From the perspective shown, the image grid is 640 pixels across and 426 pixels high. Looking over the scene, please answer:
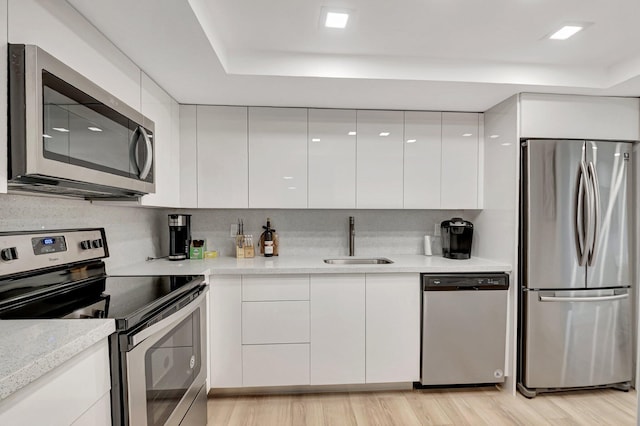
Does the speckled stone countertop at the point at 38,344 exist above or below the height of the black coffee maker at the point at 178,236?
below

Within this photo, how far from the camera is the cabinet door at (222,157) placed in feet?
8.75

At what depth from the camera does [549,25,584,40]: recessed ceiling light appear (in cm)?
180

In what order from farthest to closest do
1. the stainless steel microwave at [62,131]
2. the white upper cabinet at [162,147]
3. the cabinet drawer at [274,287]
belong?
the cabinet drawer at [274,287] → the white upper cabinet at [162,147] → the stainless steel microwave at [62,131]

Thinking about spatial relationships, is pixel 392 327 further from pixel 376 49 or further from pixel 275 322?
pixel 376 49

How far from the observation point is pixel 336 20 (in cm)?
173

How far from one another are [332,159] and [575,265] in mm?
1854

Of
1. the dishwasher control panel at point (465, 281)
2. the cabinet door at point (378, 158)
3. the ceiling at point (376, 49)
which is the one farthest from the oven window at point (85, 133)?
the dishwasher control panel at point (465, 281)

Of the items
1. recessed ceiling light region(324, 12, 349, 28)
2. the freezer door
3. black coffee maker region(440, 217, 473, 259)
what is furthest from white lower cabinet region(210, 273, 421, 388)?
recessed ceiling light region(324, 12, 349, 28)

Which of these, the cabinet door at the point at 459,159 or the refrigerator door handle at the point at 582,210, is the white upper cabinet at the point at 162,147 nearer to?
the cabinet door at the point at 459,159

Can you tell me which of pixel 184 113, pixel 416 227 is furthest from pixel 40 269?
pixel 416 227

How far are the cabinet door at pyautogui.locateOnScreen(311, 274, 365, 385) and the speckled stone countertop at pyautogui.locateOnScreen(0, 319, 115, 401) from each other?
4.83 ft

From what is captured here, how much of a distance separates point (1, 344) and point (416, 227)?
9.10ft

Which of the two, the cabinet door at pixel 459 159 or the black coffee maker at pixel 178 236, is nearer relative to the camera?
the black coffee maker at pixel 178 236

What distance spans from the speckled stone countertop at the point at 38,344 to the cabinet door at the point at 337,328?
4.83 feet
